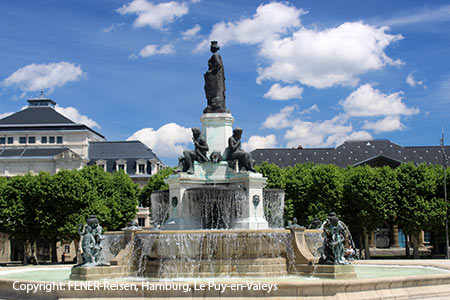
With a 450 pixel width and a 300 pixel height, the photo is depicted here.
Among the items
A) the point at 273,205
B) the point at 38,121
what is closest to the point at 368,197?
the point at 273,205

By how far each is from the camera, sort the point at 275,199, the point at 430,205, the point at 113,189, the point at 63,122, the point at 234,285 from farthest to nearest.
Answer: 1. the point at 63,122
2. the point at 113,189
3. the point at 430,205
4. the point at 275,199
5. the point at 234,285

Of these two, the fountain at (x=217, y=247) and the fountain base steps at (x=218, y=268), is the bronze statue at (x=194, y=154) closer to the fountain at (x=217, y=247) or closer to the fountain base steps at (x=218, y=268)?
the fountain at (x=217, y=247)

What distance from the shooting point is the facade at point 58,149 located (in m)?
99.7

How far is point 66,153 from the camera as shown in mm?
99438

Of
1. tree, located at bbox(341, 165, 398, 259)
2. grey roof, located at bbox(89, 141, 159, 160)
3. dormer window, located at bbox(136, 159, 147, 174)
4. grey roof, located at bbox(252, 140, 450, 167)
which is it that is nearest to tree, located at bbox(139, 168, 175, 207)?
tree, located at bbox(341, 165, 398, 259)

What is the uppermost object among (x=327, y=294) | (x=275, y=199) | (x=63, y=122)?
(x=63, y=122)

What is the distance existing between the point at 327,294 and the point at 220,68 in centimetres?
1736

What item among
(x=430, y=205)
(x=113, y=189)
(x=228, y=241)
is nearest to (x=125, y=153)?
(x=113, y=189)

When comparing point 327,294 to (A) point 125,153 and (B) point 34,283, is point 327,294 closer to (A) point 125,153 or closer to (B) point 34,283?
(B) point 34,283

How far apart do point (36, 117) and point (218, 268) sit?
9523 centimetres

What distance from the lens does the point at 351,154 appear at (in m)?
102

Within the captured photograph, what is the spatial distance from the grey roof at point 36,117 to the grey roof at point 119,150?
7.60 metres

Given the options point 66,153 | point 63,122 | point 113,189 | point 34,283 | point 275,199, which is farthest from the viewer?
point 63,122

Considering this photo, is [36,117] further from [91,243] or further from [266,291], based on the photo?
[266,291]
